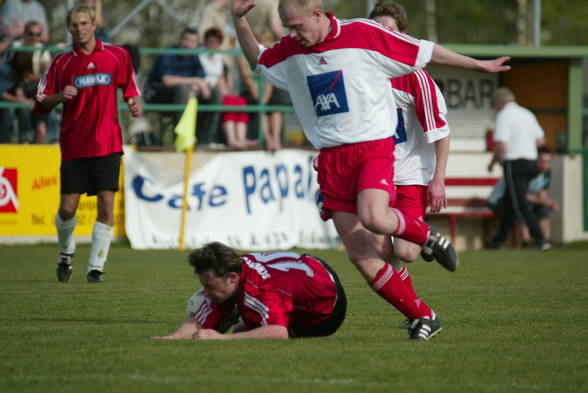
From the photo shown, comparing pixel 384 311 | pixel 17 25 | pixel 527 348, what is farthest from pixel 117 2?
pixel 527 348

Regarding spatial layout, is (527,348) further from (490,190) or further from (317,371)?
(490,190)

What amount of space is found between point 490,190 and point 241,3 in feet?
37.8

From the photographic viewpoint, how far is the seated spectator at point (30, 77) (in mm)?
15203

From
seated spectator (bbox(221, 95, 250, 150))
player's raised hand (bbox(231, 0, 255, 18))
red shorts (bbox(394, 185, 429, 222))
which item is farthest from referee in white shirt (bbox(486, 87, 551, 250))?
player's raised hand (bbox(231, 0, 255, 18))

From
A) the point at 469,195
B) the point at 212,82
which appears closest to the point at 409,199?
the point at 212,82

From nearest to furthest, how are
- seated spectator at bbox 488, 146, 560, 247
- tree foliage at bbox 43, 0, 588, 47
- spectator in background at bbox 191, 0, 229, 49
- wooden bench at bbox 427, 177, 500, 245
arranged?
spectator in background at bbox 191, 0, 229, 49, seated spectator at bbox 488, 146, 560, 247, wooden bench at bbox 427, 177, 500, 245, tree foliage at bbox 43, 0, 588, 47

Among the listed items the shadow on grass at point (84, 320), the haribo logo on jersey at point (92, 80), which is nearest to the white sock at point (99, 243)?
the haribo logo on jersey at point (92, 80)

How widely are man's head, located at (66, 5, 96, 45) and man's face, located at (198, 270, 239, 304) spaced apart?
4.55 m

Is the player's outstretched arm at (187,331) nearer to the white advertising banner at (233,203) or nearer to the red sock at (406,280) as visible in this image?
the red sock at (406,280)

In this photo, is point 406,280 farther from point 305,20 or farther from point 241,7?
point 241,7

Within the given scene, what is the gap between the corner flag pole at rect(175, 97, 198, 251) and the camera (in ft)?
49.1

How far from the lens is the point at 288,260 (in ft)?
20.8

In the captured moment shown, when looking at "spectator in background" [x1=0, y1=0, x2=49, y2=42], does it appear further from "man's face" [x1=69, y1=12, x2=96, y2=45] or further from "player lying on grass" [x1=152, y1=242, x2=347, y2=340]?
"player lying on grass" [x1=152, y1=242, x2=347, y2=340]

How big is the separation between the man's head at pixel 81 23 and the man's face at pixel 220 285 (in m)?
4.55
